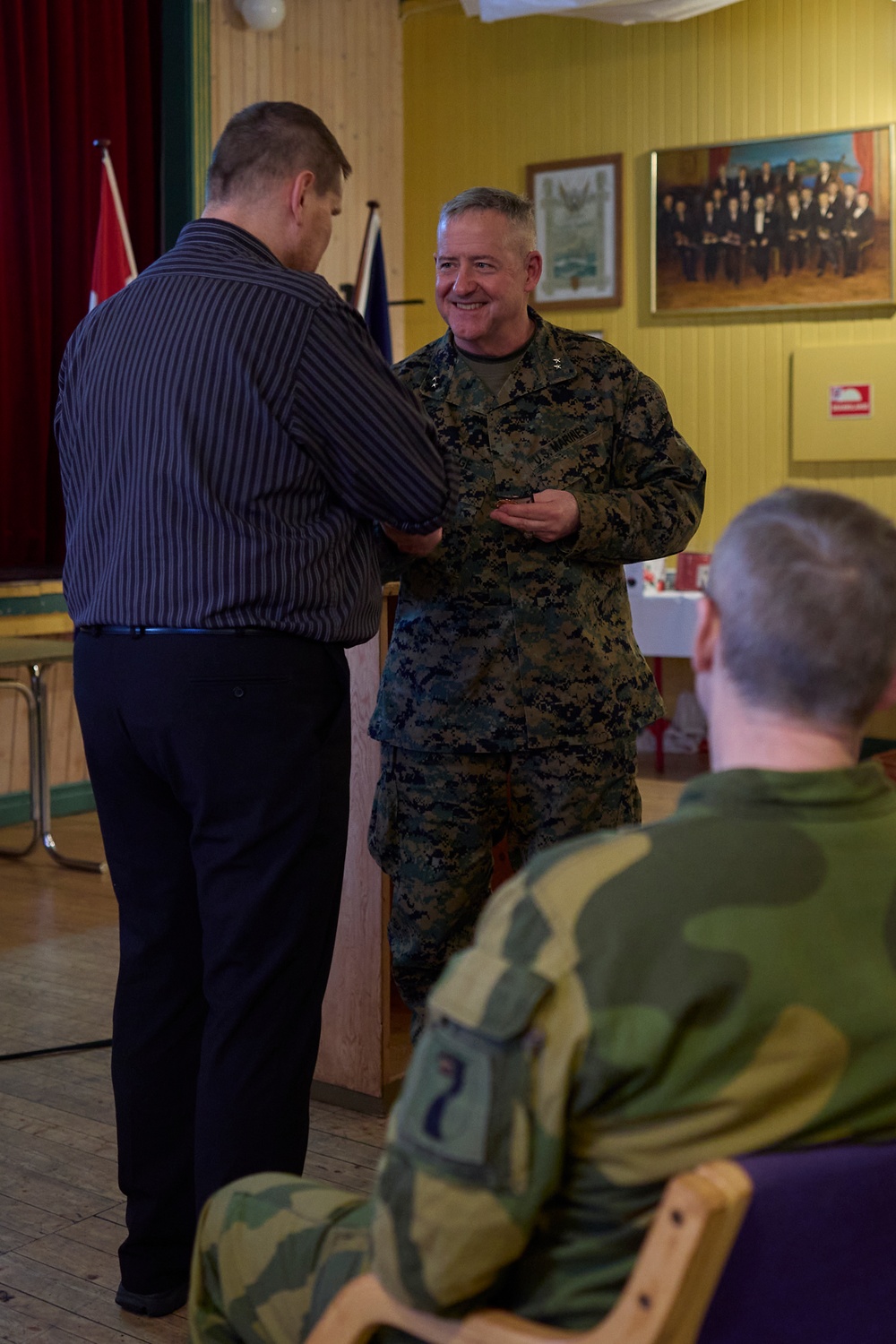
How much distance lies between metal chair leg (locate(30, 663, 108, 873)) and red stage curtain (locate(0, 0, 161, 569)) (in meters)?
0.85

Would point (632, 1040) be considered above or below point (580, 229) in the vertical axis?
below

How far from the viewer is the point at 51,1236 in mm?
2344

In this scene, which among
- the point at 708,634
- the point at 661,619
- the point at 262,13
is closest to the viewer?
the point at 708,634

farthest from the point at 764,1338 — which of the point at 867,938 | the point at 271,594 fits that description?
the point at 271,594

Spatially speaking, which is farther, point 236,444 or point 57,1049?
point 57,1049

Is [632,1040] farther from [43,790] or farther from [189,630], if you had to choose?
[43,790]

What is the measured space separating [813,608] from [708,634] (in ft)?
0.31

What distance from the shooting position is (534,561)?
92.0 inches

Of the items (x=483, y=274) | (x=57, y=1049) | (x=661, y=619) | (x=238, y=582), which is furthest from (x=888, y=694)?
(x=661, y=619)

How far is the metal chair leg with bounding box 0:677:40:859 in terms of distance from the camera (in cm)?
509

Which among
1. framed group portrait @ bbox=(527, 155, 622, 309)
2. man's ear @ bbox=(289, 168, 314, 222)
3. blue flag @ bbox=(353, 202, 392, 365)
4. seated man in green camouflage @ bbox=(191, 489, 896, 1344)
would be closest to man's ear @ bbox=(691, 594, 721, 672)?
seated man in green camouflage @ bbox=(191, 489, 896, 1344)

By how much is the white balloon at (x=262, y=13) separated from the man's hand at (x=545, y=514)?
5035mm

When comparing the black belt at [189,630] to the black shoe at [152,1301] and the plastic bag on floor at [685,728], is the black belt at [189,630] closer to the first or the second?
the black shoe at [152,1301]

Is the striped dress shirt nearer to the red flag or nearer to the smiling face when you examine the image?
the smiling face
